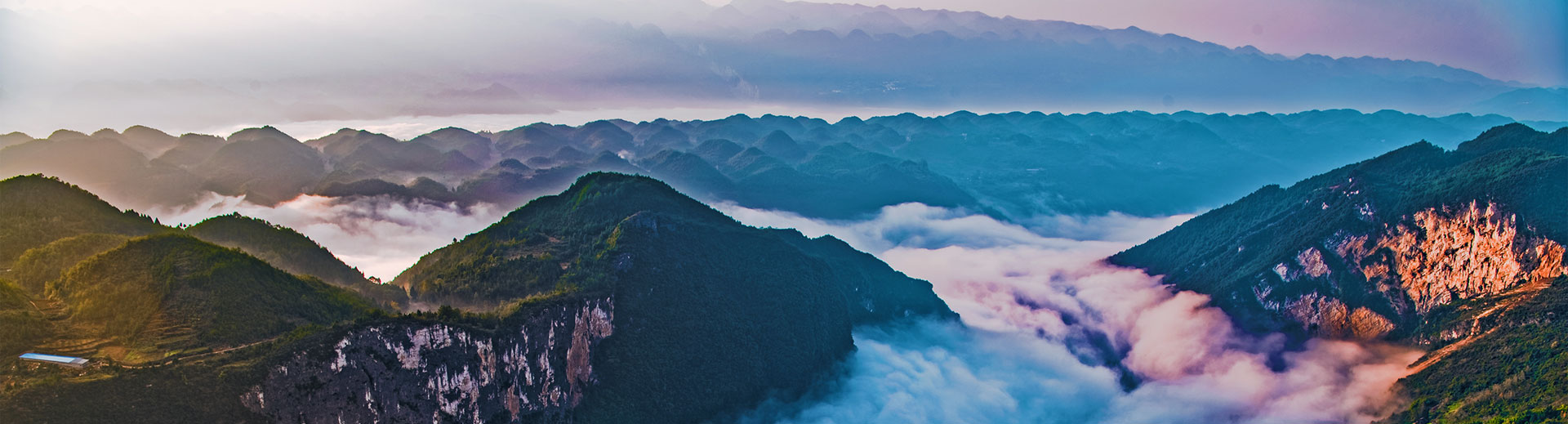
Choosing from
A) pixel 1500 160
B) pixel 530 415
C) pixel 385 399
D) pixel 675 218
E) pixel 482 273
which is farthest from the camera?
pixel 1500 160

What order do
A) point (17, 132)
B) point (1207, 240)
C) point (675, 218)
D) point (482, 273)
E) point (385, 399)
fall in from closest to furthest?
1. point (385, 399)
2. point (482, 273)
3. point (675, 218)
4. point (1207, 240)
5. point (17, 132)

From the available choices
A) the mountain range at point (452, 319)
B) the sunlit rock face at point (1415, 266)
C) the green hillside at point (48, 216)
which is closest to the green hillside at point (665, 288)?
the mountain range at point (452, 319)

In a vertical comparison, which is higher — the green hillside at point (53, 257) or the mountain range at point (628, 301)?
the green hillside at point (53, 257)

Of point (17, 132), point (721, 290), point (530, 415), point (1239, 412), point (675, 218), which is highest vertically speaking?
point (17, 132)

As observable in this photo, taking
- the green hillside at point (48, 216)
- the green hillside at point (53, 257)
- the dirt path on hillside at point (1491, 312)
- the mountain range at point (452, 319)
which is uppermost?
the green hillside at point (48, 216)

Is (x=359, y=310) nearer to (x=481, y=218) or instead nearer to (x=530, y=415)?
(x=530, y=415)

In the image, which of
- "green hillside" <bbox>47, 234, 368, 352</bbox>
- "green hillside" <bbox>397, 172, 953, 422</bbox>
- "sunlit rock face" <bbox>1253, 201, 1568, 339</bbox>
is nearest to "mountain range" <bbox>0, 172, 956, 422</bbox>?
"green hillside" <bbox>47, 234, 368, 352</bbox>

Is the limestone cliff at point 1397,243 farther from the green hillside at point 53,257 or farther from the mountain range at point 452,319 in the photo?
the green hillside at point 53,257

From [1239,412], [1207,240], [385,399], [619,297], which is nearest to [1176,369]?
[1239,412]
